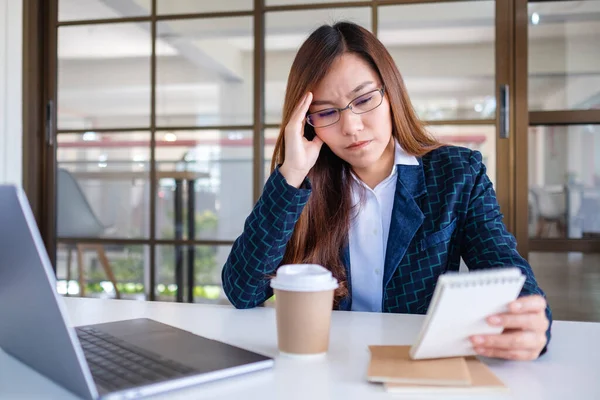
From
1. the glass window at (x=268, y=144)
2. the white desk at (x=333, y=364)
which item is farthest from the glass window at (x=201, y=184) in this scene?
the white desk at (x=333, y=364)

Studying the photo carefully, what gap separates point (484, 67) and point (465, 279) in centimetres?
202

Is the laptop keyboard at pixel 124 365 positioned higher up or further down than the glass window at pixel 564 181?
further down

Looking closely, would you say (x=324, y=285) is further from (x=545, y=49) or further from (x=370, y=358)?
(x=545, y=49)

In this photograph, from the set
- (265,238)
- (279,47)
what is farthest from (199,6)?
(265,238)

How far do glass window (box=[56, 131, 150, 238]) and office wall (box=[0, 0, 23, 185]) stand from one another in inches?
8.4

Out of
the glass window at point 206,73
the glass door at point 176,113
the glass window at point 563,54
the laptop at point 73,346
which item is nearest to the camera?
the laptop at point 73,346

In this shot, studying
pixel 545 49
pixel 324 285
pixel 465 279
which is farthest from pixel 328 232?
pixel 545 49

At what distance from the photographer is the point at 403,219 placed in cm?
124

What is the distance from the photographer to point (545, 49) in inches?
92.2

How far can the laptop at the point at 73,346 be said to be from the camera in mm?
470

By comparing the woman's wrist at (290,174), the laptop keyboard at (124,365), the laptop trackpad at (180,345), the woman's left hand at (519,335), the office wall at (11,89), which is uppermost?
the office wall at (11,89)

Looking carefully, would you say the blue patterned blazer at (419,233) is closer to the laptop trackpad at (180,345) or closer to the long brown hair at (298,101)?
the long brown hair at (298,101)

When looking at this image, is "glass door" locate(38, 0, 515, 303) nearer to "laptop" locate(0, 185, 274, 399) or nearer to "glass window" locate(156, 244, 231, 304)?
"glass window" locate(156, 244, 231, 304)

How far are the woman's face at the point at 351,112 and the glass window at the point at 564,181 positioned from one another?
4.38 feet
